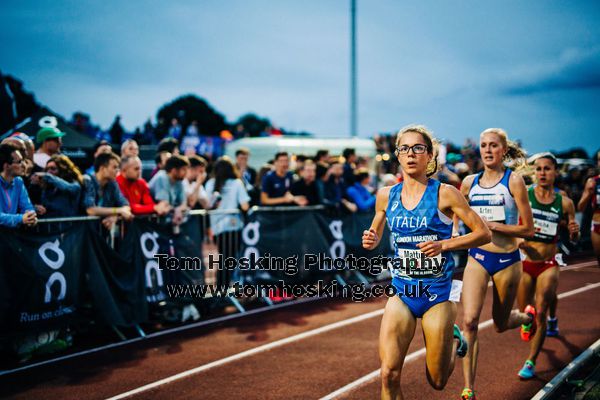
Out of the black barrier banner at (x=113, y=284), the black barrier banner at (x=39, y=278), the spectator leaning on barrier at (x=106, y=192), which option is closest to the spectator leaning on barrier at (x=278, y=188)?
the spectator leaning on barrier at (x=106, y=192)

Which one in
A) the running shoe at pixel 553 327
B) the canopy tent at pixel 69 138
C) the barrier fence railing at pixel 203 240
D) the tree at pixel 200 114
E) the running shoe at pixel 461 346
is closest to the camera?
the running shoe at pixel 461 346

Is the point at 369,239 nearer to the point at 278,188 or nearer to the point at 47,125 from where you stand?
the point at 278,188

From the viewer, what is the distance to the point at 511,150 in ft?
18.3

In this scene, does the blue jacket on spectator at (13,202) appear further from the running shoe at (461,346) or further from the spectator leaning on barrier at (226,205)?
the running shoe at (461,346)

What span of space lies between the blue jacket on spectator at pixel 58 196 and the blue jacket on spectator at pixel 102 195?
172 millimetres

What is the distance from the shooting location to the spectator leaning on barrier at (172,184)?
7891 millimetres

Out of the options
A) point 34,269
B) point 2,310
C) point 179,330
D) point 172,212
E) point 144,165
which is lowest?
point 179,330

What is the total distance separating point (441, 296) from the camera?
3.70 meters

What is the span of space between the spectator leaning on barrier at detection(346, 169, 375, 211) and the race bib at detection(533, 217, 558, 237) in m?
5.00

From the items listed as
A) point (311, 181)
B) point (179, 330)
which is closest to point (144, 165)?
point (311, 181)

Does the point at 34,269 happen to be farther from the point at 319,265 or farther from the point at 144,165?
the point at 144,165

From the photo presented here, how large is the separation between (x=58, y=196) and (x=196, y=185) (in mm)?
2451

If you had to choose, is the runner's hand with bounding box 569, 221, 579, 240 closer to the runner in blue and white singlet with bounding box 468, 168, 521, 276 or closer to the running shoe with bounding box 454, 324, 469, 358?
the runner in blue and white singlet with bounding box 468, 168, 521, 276

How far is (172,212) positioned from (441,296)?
5092 millimetres
